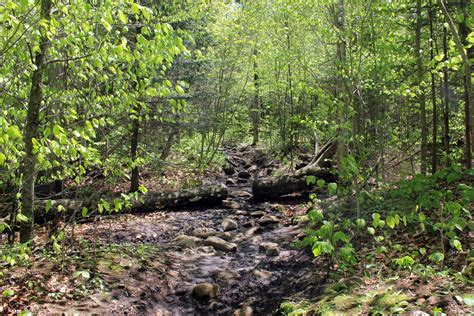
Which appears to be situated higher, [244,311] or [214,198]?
[214,198]

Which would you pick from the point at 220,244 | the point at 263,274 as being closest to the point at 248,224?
the point at 220,244

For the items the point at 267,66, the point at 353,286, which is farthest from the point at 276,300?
the point at 267,66

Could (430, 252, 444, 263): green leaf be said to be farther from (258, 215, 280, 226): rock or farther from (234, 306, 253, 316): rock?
(258, 215, 280, 226): rock

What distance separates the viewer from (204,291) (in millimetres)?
5590

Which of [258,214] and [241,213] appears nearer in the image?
[258,214]

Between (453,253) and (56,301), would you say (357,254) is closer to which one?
(453,253)

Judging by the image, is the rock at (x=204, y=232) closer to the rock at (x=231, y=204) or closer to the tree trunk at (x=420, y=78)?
the rock at (x=231, y=204)

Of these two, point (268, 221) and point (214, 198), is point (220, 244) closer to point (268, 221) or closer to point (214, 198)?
point (268, 221)

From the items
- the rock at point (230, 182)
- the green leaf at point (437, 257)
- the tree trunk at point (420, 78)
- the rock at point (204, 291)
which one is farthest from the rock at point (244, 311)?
the rock at point (230, 182)

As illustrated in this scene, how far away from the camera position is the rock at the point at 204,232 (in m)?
8.74

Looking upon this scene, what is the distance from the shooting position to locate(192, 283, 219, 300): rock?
5.56 metres

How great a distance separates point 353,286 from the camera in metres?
4.50

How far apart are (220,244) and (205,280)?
5.76ft

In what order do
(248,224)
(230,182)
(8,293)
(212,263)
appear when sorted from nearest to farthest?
1. (8,293)
2. (212,263)
3. (248,224)
4. (230,182)
